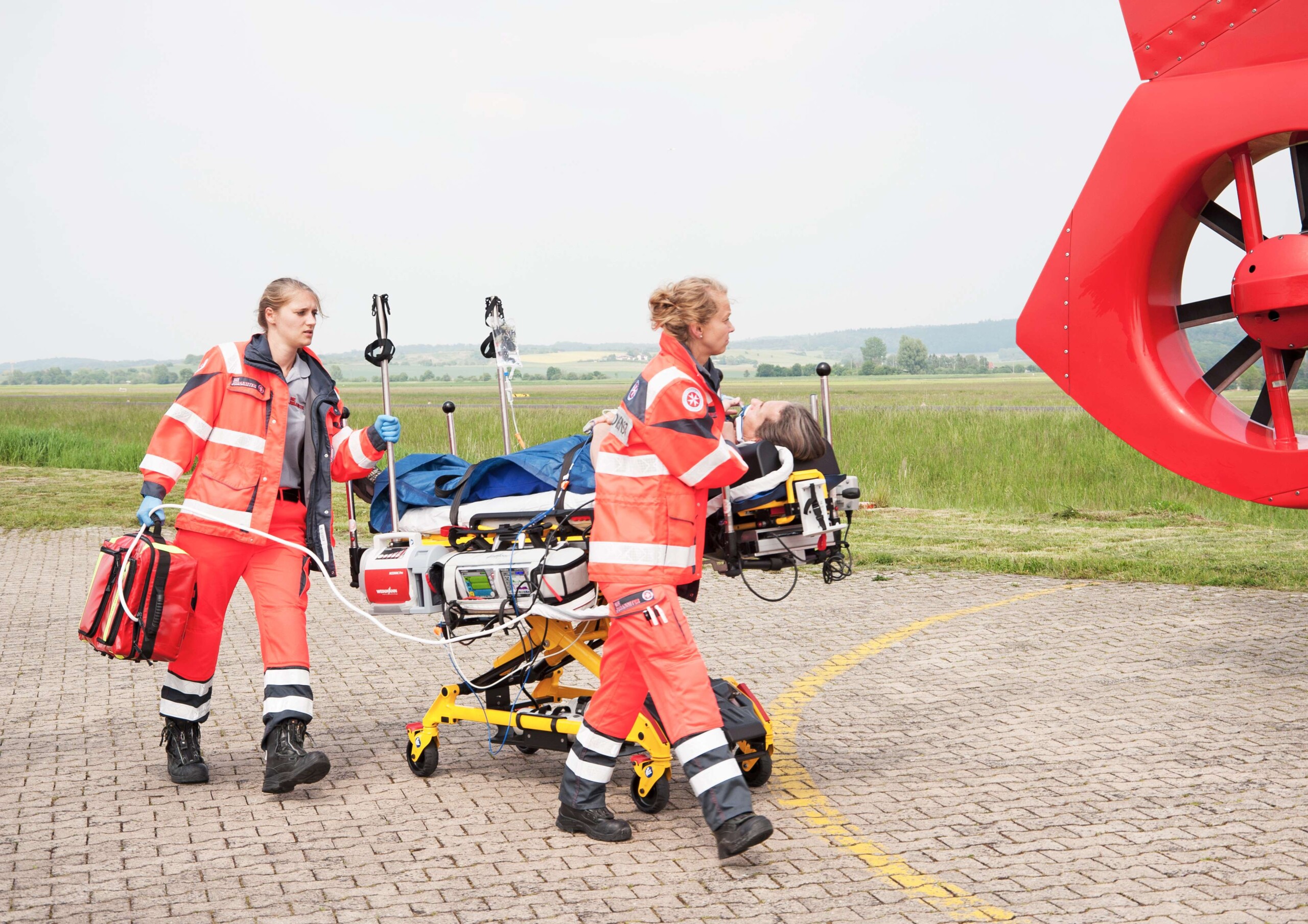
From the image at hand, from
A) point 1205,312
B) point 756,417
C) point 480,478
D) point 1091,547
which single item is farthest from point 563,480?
point 1091,547

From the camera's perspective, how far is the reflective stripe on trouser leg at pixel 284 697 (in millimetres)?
5352

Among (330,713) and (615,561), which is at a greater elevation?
(615,561)

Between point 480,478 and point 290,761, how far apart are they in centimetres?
149

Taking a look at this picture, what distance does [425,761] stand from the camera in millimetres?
5504

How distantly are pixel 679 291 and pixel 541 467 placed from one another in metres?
1.14

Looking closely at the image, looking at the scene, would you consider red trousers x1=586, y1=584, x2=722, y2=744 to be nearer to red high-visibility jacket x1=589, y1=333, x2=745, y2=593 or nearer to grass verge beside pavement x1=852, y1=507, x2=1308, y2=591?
red high-visibility jacket x1=589, y1=333, x2=745, y2=593

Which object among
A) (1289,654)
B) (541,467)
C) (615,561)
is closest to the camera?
(615,561)

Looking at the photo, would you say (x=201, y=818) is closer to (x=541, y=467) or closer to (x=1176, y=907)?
(x=541, y=467)

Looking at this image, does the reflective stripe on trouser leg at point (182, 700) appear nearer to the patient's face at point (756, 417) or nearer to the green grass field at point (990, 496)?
the patient's face at point (756, 417)

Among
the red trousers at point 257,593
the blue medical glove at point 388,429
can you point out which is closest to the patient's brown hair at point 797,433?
the blue medical glove at point 388,429

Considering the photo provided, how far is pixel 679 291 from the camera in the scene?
468 centimetres

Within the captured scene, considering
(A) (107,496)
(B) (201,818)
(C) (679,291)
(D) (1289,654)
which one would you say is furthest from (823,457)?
(A) (107,496)

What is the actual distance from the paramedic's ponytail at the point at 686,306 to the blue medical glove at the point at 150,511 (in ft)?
7.78

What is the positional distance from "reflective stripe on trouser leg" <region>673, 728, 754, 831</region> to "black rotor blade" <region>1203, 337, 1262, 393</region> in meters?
3.97
